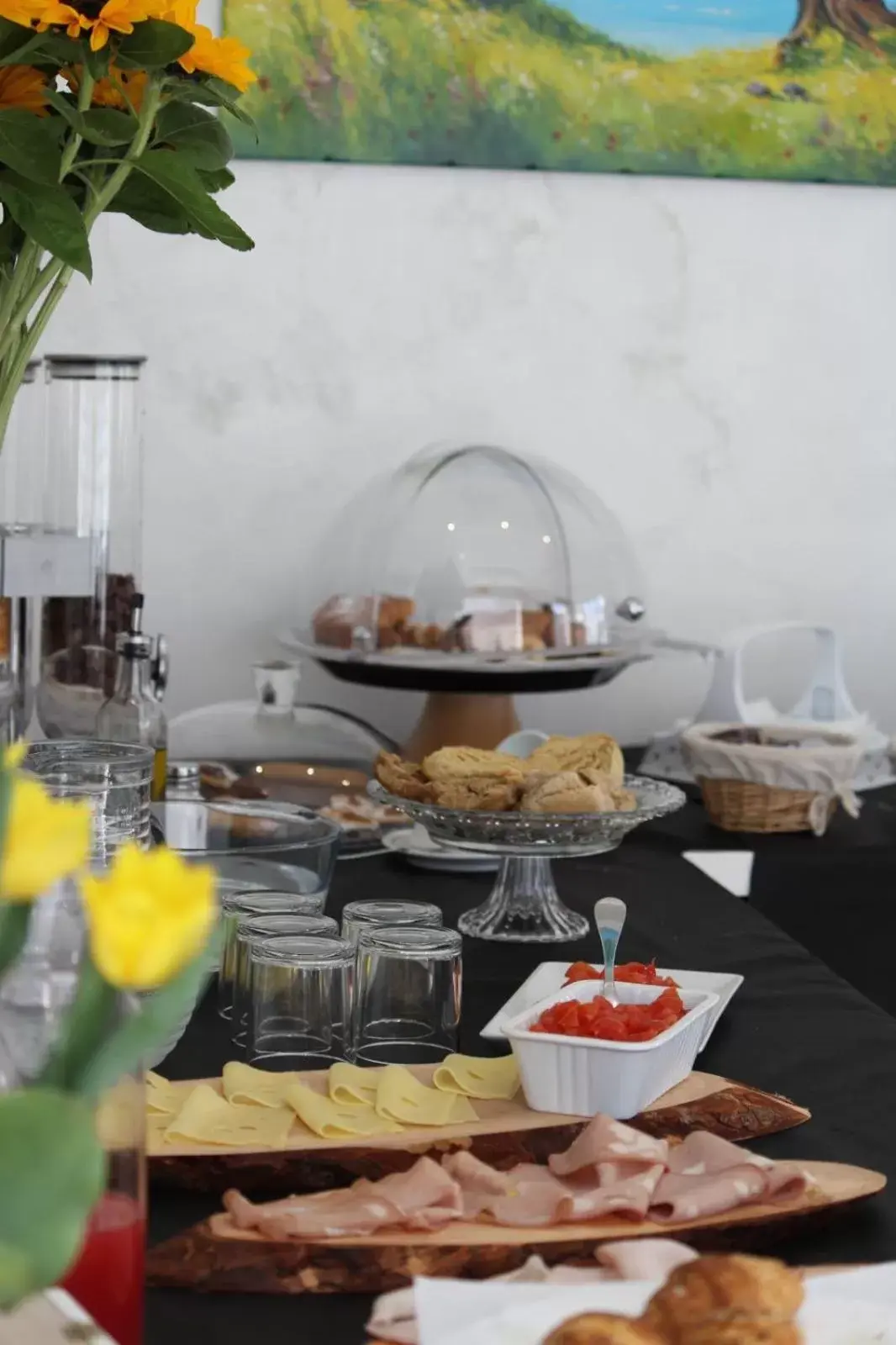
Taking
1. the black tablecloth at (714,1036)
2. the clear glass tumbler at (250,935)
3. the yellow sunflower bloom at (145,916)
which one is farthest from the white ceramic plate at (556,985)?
the yellow sunflower bloom at (145,916)

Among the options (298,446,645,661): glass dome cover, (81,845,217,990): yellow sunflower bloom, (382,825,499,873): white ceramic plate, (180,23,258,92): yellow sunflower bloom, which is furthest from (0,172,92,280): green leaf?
(298,446,645,661): glass dome cover

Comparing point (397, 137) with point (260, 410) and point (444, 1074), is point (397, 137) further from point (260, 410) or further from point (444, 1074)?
point (444, 1074)

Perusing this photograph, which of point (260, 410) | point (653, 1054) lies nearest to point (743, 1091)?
point (653, 1054)

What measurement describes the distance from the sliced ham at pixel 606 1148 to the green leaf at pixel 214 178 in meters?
0.62

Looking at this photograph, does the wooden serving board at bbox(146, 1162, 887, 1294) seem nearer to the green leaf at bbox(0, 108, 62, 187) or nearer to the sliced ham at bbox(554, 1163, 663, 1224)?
the sliced ham at bbox(554, 1163, 663, 1224)

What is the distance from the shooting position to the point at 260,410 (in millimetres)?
2156

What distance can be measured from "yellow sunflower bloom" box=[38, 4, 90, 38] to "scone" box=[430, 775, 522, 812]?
615mm

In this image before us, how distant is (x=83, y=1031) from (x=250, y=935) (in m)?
0.55

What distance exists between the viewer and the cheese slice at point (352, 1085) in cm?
84

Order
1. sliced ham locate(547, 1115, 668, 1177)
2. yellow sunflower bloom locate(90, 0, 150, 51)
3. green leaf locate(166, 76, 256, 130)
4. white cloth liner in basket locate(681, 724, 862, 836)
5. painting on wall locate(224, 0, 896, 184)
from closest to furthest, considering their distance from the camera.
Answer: sliced ham locate(547, 1115, 668, 1177)
yellow sunflower bloom locate(90, 0, 150, 51)
green leaf locate(166, 76, 256, 130)
white cloth liner in basket locate(681, 724, 862, 836)
painting on wall locate(224, 0, 896, 184)

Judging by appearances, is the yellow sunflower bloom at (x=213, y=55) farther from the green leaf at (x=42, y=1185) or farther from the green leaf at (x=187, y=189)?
the green leaf at (x=42, y=1185)

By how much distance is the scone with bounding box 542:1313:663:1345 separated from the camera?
524mm

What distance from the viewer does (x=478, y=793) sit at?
4.12 feet

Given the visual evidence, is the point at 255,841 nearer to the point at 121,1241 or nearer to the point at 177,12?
the point at 177,12
